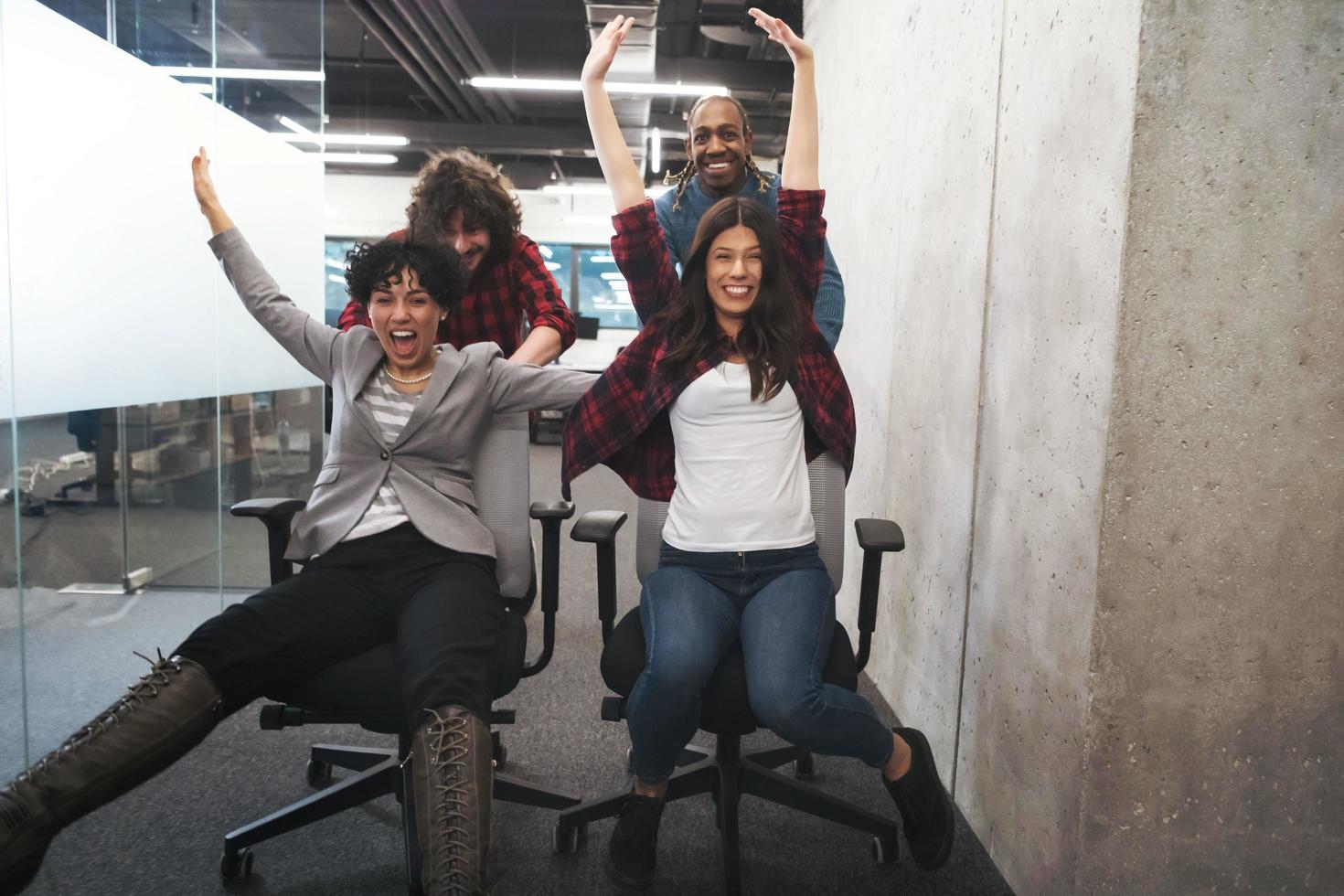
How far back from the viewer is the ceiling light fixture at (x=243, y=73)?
251 cm

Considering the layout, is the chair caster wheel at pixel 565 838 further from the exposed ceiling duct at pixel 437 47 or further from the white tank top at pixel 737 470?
the exposed ceiling duct at pixel 437 47

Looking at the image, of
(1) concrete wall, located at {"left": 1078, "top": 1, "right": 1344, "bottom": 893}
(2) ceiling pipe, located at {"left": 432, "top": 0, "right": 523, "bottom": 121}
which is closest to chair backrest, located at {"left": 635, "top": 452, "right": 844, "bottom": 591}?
(1) concrete wall, located at {"left": 1078, "top": 1, "right": 1344, "bottom": 893}

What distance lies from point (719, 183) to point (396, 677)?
1263 mm

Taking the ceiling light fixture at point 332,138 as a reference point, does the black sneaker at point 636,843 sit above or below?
below

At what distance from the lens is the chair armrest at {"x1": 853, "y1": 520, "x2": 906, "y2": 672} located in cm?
167

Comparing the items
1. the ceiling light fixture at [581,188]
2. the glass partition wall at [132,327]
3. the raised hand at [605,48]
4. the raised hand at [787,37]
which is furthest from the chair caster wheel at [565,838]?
the ceiling light fixture at [581,188]

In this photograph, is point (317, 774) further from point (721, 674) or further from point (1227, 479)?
point (1227, 479)

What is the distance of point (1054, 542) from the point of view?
1.51m

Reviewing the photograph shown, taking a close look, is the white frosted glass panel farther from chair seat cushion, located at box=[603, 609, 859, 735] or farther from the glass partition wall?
chair seat cushion, located at box=[603, 609, 859, 735]

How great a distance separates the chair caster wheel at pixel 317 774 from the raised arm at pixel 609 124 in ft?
4.81

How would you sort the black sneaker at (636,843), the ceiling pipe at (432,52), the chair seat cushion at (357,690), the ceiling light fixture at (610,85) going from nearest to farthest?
the chair seat cushion at (357,690), the black sneaker at (636,843), the ceiling pipe at (432,52), the ceiling light fixture at (610,85)

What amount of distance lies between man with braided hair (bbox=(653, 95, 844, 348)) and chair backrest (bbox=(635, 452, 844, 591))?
300 millimetres

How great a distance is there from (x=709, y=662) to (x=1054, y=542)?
2.05 feet

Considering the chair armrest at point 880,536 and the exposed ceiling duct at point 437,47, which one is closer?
the chair armrest at point 880,536
